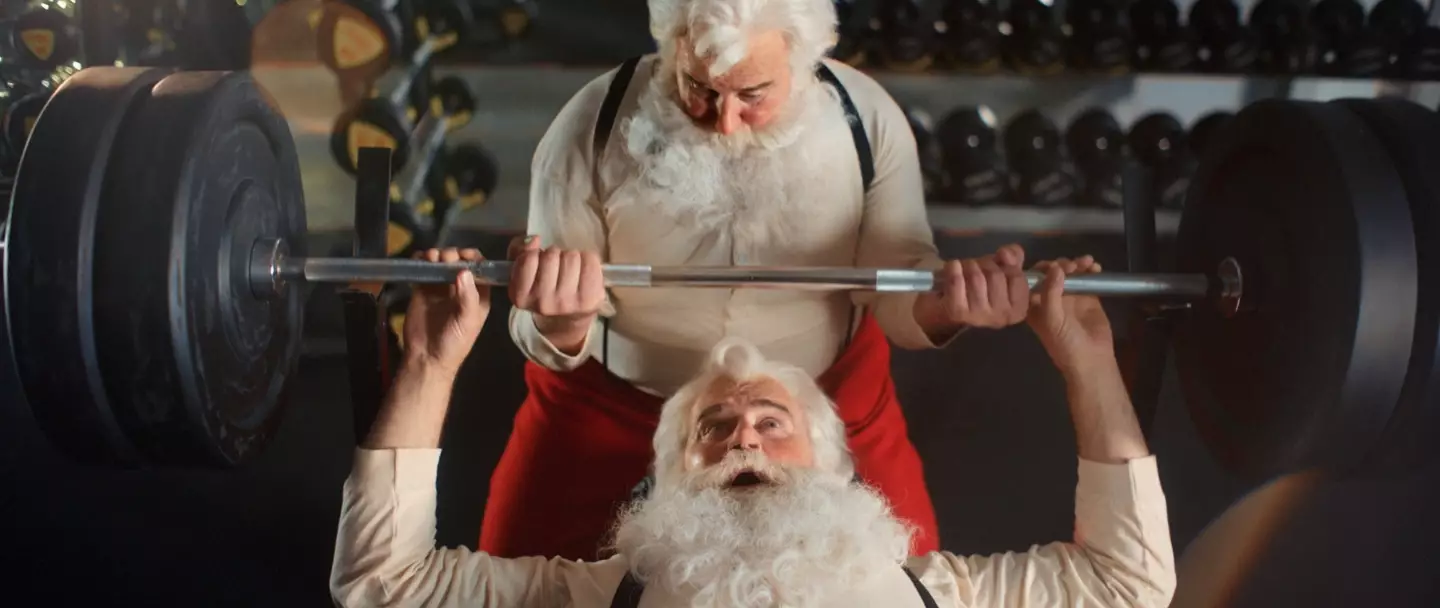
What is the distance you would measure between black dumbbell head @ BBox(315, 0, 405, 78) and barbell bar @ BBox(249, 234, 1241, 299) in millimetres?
261

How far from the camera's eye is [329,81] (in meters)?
1.06

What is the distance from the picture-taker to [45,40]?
3.15 ft

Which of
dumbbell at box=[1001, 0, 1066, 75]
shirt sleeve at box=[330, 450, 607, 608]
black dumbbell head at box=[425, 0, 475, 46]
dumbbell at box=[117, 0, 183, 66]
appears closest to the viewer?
shirt sleeve at box=[330, 450, 607, 608]

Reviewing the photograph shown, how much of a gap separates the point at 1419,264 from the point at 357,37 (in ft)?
3.66

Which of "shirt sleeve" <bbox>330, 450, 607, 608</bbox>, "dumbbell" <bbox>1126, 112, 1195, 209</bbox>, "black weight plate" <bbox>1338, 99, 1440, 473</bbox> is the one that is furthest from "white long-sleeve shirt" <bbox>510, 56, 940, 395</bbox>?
"black weight plate" <bbox>1338, 99, 1440, 473</bbox>

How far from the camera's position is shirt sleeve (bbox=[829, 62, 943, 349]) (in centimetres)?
103

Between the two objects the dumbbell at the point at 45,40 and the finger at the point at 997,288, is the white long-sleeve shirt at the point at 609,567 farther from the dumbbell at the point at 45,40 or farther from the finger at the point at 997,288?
the dumbbell at the point at 45,40

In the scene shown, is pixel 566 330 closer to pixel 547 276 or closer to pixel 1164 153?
pixel 547 276

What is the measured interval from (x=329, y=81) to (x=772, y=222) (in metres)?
0.54

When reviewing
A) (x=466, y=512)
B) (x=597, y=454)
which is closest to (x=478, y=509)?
(x=466, y=512)

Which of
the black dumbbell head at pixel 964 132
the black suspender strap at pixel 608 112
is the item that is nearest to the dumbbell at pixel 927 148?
the black dumbbell head at pixel 964 132

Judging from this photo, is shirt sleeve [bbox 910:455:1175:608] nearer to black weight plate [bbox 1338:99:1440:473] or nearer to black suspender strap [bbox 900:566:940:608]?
black suspender strap [bbox 900:566:940:608]

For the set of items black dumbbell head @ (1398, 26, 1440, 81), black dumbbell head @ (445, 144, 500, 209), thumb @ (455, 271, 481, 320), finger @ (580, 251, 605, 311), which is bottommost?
thumb @ (455, 271, 481, 320)

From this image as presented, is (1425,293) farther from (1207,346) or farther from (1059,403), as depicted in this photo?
(1059,403)
